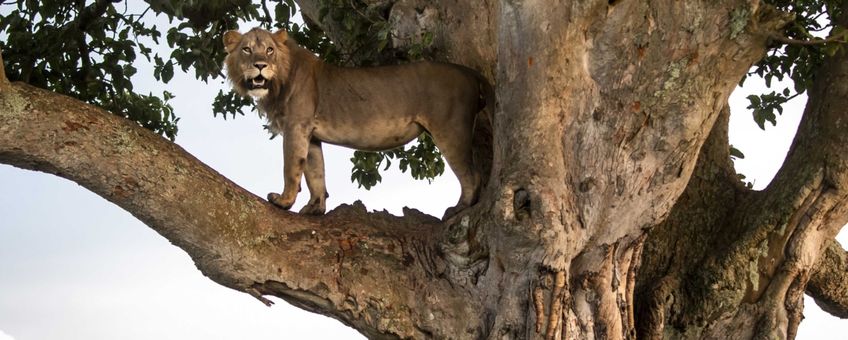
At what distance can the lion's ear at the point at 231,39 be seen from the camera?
7.22 meters

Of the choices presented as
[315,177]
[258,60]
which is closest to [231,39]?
[258,60]

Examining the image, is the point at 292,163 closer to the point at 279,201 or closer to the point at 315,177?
the point at 279,201

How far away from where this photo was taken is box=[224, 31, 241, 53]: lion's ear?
7.22 metres

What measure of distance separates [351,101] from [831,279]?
13.6 feet

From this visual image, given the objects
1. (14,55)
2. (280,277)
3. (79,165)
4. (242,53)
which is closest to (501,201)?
(280,277)

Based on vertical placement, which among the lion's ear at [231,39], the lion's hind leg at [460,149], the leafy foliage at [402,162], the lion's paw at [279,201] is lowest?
the lion's paw at [279,201]

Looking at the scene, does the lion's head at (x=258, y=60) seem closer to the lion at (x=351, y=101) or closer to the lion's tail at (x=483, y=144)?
the lion at (x=351, y=101)

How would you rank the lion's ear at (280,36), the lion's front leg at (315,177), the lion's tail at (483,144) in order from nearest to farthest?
the lion's ear at (280,36) < the lion's front leg at (315,177) < the lion's tail at (483,144)

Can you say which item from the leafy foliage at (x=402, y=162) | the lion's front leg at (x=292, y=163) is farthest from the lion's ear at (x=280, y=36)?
the leafy foliage at (x=402, y=162)

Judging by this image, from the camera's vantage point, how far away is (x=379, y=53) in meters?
8.27

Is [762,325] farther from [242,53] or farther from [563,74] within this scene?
[242,53]

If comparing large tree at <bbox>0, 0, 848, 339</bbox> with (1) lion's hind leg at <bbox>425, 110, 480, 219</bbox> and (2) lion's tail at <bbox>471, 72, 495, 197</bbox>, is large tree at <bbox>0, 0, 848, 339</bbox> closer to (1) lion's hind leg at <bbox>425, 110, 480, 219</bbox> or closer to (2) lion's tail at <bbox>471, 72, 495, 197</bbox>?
(2) lion's tail at <bbox>471, 72, 495, 197</bbox>

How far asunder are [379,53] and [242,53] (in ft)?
4.45

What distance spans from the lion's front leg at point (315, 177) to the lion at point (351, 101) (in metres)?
0.13
